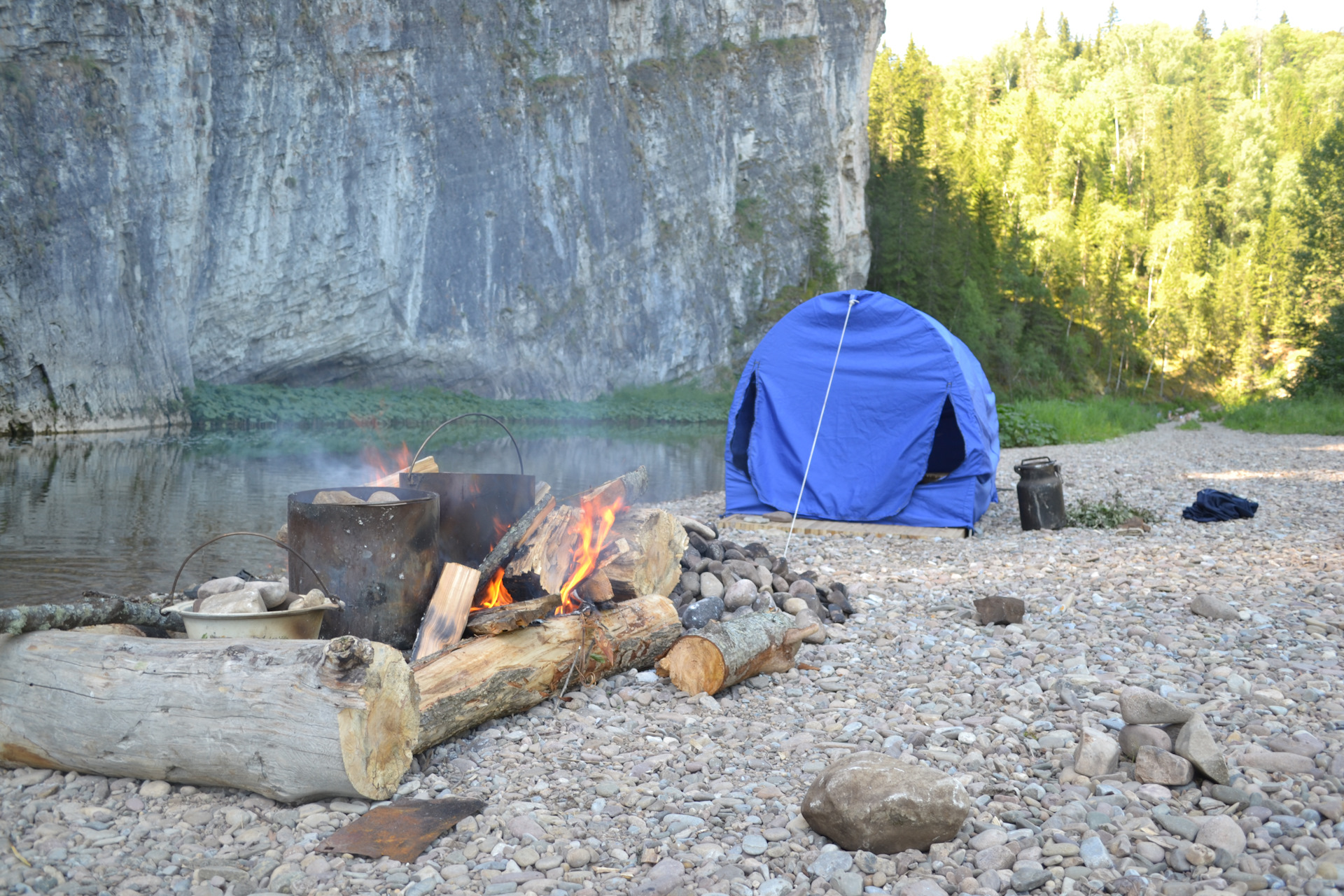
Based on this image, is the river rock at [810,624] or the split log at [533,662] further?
the river rock at [810,624]

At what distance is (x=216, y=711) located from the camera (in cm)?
286

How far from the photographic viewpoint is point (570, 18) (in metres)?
30.4

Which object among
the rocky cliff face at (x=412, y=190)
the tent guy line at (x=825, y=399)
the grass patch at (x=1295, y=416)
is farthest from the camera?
the grass patch at (x=1295, y=416)

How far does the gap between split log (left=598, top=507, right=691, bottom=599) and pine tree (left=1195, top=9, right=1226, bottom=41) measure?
106951mm

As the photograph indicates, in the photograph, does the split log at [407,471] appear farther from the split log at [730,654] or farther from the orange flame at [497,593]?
the split log at [730,654]

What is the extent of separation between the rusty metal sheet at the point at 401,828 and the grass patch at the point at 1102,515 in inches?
259

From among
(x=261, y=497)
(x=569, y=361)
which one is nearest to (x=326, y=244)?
(x=569, y=361)

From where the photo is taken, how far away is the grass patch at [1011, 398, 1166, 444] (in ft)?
68.2

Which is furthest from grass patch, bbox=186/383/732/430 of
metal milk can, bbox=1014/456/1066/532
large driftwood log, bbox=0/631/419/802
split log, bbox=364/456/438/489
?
large driftwood log, bbox=0/631/419/802

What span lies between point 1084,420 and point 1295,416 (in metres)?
4.32

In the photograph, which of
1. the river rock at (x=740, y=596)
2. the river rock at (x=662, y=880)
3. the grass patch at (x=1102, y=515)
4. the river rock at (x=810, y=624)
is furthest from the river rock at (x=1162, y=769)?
the grass patch at (x=1102, y=515)

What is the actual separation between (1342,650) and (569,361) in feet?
97.0

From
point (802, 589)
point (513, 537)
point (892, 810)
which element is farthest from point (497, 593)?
point (892, 810)

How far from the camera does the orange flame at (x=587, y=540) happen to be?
417 centimetres
